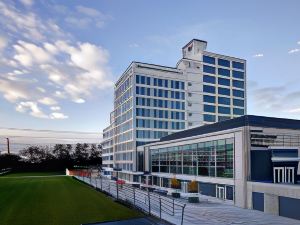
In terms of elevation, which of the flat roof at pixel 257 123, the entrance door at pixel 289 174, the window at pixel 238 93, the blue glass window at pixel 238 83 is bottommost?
the entrance door at pixel 289 174

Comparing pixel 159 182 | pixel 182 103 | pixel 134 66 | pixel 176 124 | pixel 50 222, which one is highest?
pixel 134 66

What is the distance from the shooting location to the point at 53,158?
133 m

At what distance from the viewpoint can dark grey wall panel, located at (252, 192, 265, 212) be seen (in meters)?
30.2

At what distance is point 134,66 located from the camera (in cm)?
7444

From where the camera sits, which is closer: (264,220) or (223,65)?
(264,220)

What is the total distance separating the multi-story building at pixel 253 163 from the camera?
95.5ft

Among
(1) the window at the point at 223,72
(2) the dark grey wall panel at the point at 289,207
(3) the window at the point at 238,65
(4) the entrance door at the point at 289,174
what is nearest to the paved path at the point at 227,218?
(2) the dark grey wall panel at the point at 289,207

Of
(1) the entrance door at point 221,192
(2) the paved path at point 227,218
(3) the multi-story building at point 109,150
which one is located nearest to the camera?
(2) the paved path at point 227,218

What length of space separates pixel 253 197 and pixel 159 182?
28803 mm

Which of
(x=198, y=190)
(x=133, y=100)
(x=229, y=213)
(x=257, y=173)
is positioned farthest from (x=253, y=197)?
(x=133, y=100)

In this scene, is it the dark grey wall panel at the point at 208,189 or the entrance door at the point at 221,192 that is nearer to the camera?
the entrance door at the point at 221,192

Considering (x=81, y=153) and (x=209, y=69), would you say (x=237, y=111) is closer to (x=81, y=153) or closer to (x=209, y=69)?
(x=209, y=69)

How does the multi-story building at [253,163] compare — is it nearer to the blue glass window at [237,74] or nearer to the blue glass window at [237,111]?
the blue glass window at [237,111]

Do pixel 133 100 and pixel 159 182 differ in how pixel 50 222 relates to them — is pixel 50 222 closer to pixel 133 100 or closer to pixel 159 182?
pixel 159 182
